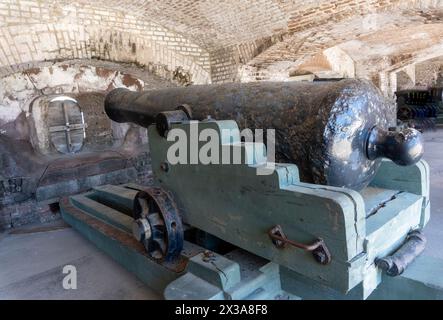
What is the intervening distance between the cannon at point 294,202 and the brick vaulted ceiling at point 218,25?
276 cm

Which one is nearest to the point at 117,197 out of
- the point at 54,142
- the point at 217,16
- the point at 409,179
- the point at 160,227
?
the point at 160,227

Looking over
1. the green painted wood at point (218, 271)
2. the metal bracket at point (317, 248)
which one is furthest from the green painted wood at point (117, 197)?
the metal bracket at point (317, 248)

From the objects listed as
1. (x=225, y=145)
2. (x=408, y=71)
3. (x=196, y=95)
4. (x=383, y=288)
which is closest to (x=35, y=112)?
(x=196, y=95)

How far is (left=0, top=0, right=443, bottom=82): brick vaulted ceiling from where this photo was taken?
12.7ft

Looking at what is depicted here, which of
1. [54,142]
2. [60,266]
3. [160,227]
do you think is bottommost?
[60,266]

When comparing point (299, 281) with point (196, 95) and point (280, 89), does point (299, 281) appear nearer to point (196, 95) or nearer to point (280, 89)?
point (280, 89)

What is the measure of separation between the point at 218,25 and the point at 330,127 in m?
4.20

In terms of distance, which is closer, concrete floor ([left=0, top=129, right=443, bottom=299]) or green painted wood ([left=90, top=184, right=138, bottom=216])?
concrete floor ([left=0, top=129, right=443, bottom=299])

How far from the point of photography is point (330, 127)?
1380 millimetres

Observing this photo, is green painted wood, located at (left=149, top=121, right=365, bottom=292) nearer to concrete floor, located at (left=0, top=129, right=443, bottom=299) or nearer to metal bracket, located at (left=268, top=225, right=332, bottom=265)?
metal bracket, located at (left=268, top=225, right=332, bottom=265)

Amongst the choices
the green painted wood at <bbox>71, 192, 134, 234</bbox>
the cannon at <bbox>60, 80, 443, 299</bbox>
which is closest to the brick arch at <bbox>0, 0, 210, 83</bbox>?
the green painted wood at <bbox>71, 192, 134, 234</bbox>

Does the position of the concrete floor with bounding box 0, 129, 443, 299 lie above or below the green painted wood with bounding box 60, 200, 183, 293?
below

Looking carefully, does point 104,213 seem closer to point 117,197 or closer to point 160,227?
point 117,197

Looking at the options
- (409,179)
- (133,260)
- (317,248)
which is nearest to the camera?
(317,248)
